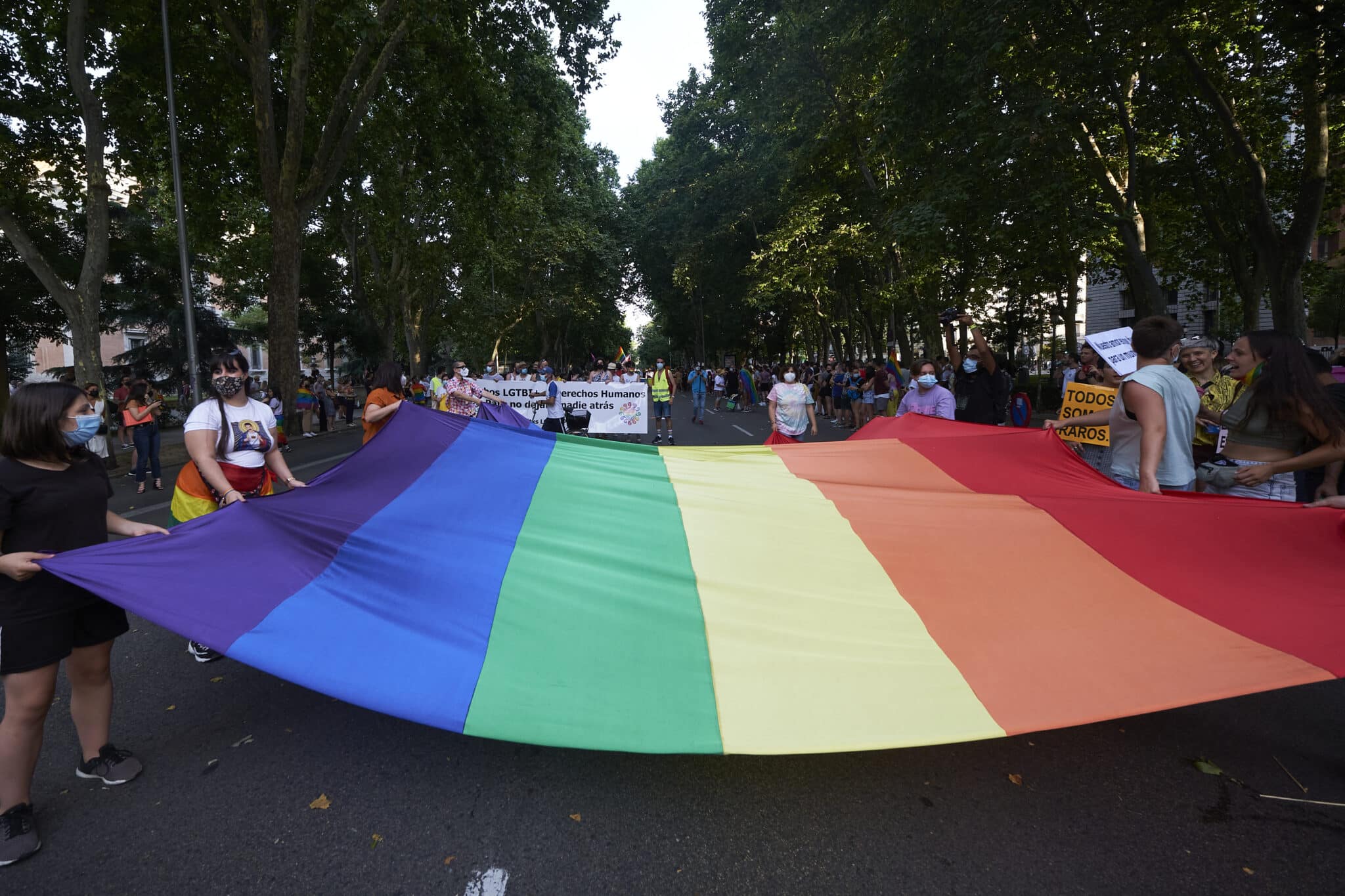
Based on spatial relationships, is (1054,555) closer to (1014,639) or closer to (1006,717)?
(1014,639)

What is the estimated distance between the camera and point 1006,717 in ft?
9.08

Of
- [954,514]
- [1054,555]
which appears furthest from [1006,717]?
[954,514]

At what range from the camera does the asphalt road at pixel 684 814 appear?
8.84 ft

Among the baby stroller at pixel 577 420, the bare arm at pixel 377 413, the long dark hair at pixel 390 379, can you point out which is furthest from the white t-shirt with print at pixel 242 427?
the baby stroller at pixel 577 420

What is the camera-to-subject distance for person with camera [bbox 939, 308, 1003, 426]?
824 cm

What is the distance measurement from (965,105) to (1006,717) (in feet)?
45.3

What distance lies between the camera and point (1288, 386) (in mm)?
3926

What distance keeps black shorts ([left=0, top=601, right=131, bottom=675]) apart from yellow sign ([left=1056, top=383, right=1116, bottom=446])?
7.74 meters

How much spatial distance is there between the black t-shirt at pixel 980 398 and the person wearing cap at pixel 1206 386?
2.81 m

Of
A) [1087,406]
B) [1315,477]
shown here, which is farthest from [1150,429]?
[1087,406]

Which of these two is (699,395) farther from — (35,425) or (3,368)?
(3,368)

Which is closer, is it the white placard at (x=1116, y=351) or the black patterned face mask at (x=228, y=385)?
the black patterned face mask at (x=228, y=385)

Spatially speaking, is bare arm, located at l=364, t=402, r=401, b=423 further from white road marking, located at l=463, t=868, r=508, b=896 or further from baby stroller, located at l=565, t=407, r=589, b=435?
baby stroller, located at l=565, t=407, r=589, b=435

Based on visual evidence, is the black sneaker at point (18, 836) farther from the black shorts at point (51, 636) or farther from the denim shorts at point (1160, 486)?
the denim shorts at point (1160, 486)
